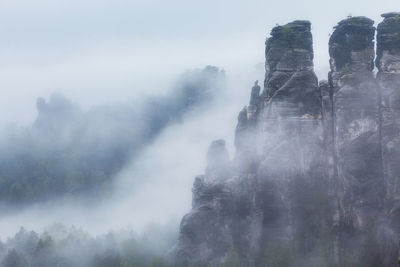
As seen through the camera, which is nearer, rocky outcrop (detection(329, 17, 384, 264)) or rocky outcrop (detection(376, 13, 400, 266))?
rocky outcrop (detection(376, 13, 400, 266))

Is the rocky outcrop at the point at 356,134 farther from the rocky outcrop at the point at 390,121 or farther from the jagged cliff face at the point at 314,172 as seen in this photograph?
the rocky outcrop at the point at 390,121

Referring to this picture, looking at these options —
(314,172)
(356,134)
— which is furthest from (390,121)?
(314,172)

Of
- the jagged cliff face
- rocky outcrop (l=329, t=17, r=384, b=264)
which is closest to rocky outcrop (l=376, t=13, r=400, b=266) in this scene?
the jagged cliff face

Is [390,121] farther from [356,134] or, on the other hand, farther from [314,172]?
[314,172]

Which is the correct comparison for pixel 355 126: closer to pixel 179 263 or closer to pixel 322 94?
pixel 322 94

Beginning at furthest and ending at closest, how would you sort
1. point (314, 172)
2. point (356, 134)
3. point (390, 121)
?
point (314, 172), point (356, 134), point (390, 121)

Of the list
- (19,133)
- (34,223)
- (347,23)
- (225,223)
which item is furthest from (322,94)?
(19,133)

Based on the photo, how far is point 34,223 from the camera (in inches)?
3880

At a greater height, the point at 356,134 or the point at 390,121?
the point at 390,121

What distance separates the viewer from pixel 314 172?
50.6m

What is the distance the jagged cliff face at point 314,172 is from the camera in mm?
48844

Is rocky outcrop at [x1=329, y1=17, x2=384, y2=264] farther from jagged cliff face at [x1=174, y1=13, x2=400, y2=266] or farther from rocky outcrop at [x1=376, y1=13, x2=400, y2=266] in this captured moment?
rocky outcrop at [x1=376, y1=13, x2=400, y2=266]

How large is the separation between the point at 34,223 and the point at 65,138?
1434 inches

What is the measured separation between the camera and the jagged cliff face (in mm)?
48844
